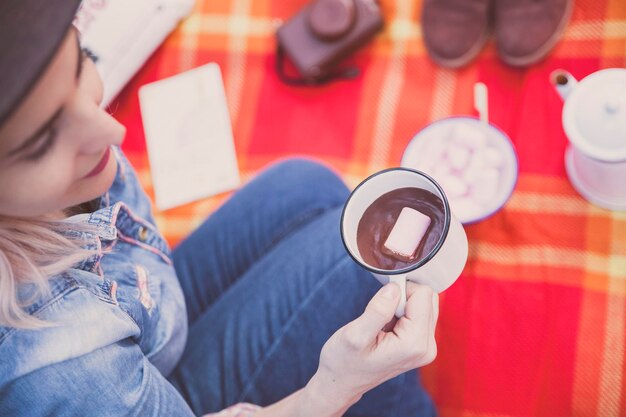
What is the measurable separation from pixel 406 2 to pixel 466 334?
772 millimetres

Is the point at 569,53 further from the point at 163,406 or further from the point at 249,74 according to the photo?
the point at 163,406

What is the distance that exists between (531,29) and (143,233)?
2.85 feet

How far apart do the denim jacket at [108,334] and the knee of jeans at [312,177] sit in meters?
0.29

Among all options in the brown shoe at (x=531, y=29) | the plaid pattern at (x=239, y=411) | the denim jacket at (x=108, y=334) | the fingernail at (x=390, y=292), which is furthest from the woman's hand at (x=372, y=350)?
the brown shoe at (x=531, y=29)

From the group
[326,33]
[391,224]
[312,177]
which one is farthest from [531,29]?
[391,224]

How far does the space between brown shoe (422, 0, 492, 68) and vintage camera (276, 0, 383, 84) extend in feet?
0.40

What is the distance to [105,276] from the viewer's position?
0.85 meters

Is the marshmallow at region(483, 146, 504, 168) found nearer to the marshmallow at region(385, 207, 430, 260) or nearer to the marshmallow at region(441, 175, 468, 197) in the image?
the marshmallow at region(441, 175, 468, 197)

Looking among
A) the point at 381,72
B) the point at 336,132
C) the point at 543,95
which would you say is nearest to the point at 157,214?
the point at 336,132

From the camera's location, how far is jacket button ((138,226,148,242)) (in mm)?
949

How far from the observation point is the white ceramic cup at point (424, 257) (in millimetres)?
693

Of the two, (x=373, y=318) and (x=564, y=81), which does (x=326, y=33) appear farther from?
(x=373, y=318)

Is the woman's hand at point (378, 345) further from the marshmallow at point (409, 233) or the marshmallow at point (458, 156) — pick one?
the marshmallow at point (458, 156)

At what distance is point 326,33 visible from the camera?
4.29 feet
